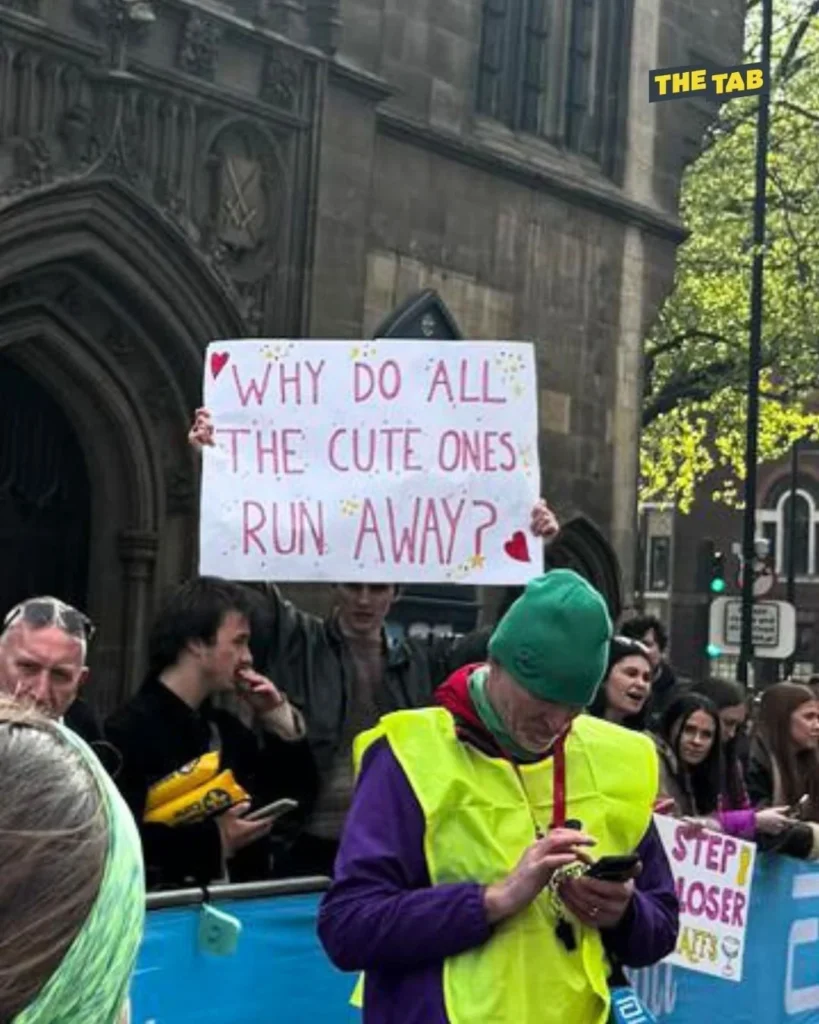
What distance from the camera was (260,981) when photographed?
444 cm

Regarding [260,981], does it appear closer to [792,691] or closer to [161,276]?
[792,691]

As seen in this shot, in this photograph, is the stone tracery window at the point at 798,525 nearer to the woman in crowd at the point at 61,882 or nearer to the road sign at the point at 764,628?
the road sign at the point at 764,628

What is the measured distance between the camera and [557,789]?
326 cm

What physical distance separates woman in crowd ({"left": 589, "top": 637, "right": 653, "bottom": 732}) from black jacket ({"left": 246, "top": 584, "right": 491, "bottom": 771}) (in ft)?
2.33

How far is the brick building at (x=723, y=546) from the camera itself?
52.5 m

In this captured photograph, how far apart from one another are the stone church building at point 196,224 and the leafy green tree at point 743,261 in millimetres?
10111

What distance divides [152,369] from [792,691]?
654 centimetres

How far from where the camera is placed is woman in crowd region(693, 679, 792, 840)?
5945 mm

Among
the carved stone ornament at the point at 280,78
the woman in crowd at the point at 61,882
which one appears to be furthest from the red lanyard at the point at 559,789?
the carved stone ornament at the point at 280,78

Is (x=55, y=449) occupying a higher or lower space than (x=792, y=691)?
higher

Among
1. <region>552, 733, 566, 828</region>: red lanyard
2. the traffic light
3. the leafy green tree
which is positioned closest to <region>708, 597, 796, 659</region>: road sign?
the traffic light

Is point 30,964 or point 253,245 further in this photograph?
point 253,245

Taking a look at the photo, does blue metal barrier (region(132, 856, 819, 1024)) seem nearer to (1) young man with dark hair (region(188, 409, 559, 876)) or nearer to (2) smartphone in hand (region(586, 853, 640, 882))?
(1) young man with dark hair (region(188, 409, 559, 876))

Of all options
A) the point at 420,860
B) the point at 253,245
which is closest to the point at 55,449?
the point at 253,245
